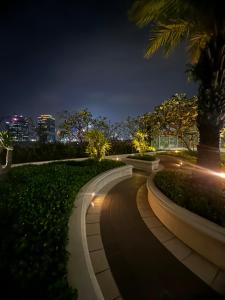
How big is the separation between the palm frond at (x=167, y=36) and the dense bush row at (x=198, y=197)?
4991mm

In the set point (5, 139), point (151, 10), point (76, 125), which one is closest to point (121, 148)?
point (76, 125)

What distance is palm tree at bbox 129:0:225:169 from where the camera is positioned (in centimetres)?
591

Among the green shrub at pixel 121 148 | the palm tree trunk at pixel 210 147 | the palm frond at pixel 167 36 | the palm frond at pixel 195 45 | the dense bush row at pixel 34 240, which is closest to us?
the dense bush row at pixel 34 240

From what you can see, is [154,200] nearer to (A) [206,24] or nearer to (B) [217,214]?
(B) [217,214]

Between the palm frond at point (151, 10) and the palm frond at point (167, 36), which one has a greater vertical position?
the palm frond at point (151, 10)

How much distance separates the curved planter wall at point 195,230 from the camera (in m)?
4.29

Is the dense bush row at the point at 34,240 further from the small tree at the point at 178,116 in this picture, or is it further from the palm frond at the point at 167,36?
the small tree at the point at 178,116

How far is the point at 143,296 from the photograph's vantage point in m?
3.63

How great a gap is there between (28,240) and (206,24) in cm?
684

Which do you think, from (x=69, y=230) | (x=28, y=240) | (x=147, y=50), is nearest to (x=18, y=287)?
(x=28, y=240)

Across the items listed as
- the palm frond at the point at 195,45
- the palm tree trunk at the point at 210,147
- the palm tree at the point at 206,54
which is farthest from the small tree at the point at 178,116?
the palm tree trunk at the point at 210,147

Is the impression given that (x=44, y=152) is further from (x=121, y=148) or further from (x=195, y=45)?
(x=195, y=45)

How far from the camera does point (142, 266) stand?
441cm

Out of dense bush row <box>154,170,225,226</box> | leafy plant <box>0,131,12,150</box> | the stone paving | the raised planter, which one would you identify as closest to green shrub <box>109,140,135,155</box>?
the raised planter
